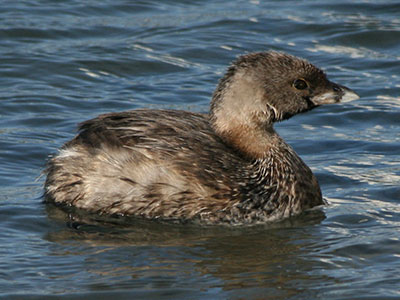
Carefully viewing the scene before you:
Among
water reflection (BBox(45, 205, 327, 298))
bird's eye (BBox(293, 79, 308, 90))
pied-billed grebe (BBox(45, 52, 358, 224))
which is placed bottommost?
water reflection (BBox(45, 205, 327, 298))

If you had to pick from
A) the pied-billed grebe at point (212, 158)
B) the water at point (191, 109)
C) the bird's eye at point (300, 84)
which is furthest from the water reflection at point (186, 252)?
the bird's eye at point (300, 84)

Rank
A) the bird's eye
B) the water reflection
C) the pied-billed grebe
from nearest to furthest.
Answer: the water reflection → the pied-billed grebe → the bird's eye

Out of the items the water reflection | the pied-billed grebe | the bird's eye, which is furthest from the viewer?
the bird's eye

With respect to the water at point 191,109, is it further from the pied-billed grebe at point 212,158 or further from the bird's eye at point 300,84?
the bird's eye at point 300,84

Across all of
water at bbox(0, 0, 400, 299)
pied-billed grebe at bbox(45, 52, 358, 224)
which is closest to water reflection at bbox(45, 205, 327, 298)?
water at bbox(0, 0, 400, 299)

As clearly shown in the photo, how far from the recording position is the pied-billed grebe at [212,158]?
811cm

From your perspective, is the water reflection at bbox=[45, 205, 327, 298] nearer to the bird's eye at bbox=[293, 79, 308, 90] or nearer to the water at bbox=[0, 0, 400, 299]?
the water at bbox=[0, 0, 400, 299]

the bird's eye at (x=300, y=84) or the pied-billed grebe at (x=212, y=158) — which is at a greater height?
the bird's eye at (x=300, y=84)

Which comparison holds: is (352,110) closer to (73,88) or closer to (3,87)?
(73,88)

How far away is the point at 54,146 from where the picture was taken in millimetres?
10000

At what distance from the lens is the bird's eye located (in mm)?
8523

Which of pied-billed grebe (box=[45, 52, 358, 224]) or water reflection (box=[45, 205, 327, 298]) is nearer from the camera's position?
water reflection (box=[45, 205, 327, 298])

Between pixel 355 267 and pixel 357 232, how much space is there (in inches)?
31.4

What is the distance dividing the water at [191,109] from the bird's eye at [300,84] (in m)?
1.05
